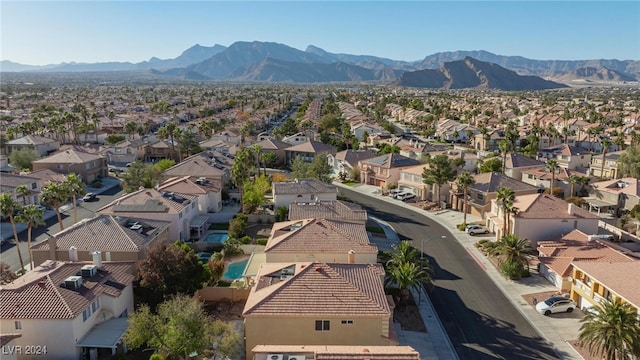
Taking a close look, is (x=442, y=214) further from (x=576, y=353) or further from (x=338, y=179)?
(x=576, y=353)

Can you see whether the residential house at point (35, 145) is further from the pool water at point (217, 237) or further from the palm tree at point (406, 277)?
the palm tree at point (406, 277)

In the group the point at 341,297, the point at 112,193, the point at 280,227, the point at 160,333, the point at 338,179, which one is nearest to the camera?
the point at 160,333

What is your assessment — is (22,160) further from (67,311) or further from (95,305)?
(67,311)

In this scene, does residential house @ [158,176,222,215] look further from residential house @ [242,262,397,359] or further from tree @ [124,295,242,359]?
residential house @ [242,262,397,359]

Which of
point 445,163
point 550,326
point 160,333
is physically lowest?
point 550,326

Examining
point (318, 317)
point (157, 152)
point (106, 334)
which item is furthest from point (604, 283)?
point (157, 152)

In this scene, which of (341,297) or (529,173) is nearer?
(341,297)

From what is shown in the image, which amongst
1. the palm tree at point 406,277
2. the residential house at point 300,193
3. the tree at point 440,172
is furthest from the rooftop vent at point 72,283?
the tree at point 440,172

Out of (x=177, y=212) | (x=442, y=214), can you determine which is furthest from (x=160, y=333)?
(x=442, y=214)
